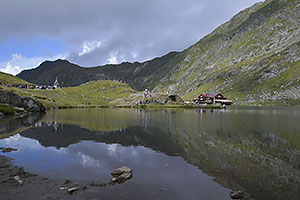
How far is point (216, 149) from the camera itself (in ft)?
89.5

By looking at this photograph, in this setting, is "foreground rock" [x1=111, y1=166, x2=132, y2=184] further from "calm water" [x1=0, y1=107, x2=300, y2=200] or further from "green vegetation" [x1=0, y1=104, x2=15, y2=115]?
"green vegetation" [x1=0, y1=104, x2=15, y2=115]

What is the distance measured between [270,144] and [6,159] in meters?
33.9

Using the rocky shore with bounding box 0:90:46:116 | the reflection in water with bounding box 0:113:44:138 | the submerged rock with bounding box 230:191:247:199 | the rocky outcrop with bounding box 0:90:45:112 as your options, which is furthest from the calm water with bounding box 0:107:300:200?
the rocky outcrop with bounding box 0:90:45:112

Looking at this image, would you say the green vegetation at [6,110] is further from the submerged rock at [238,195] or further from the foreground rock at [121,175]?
the submerged rock at [238,195]

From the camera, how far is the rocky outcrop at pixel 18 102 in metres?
90.9

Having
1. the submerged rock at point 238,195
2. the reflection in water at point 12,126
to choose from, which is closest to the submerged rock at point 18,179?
the submerged rock at point 238,195

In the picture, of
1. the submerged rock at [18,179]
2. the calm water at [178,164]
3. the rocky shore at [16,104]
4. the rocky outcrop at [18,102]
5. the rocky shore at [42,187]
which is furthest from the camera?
the rocky outcrop at [18,102]

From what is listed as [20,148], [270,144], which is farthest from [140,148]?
[270,144]

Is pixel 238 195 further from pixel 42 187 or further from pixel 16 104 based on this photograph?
pixel 16 104

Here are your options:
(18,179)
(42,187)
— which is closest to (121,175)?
(42,187)

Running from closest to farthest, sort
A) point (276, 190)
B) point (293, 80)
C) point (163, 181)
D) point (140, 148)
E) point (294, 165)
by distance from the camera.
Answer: point (276, 190)
point (163, 181)
point (294, 165)
point (140, 148)
point (293, 80)

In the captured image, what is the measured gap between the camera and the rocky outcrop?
9093 cm

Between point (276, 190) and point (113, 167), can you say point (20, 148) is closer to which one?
point (113, 167)

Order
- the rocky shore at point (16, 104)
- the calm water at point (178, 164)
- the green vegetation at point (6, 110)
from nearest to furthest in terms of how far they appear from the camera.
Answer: the calm water at point (178, 164), the green vegetation at point (6, 110), the rocky shore at point (16, 104)
